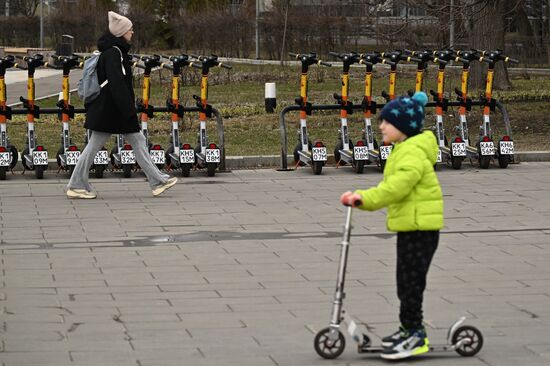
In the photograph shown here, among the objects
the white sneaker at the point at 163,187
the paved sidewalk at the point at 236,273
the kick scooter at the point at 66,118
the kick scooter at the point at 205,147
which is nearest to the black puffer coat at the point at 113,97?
the white sneaker at the point at 163,187

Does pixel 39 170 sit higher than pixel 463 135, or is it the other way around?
pixel 463 135

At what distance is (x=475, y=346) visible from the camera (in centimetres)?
714

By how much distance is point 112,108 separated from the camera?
44.2ft

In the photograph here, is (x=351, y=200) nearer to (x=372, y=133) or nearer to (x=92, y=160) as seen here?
(x=92, y=160)

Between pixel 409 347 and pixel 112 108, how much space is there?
7071 millimetres

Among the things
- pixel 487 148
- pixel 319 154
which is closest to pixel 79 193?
pixel 319 154

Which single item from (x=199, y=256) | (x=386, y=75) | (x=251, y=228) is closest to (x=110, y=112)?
(x=251, y=228)

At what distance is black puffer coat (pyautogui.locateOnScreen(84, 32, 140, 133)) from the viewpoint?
44.0 ft

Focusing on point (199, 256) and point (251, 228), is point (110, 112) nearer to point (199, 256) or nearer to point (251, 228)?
point (251, 228)

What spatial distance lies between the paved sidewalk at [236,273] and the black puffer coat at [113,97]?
786mm

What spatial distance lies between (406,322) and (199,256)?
3.57m

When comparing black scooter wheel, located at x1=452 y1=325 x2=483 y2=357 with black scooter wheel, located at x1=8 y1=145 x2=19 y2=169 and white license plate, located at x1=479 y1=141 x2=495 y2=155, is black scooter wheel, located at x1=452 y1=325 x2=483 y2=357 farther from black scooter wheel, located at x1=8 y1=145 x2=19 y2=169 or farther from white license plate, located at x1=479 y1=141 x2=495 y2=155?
white license plate, located at x1=479 y1=141 x2=495 y2=155

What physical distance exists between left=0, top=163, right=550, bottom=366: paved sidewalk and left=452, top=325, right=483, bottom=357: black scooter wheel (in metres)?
0.07

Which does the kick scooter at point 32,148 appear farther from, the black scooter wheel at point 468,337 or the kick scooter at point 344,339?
the black scooter wheel at point 468,337
